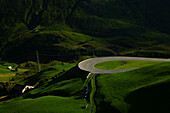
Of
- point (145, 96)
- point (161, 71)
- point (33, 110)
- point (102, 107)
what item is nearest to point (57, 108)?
point (33, 110)

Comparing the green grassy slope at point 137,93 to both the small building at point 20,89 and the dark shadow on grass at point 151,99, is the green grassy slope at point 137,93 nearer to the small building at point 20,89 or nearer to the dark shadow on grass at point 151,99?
the dark shadow on grass at point 151,99

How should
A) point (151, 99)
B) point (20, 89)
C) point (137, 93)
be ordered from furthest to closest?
point (20, 89), point (137, 93), point (151, 99)

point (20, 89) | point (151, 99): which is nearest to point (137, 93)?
point (151, 99)

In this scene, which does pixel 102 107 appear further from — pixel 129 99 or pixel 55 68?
pixel 55 68

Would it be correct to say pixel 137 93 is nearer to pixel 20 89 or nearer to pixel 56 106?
pixel 56 106

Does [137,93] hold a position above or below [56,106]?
above

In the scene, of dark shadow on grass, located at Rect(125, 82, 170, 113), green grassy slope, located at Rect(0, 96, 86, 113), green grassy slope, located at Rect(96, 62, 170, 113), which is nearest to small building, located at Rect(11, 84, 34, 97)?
green grassy slope, located at Rect(0, 96, 86, 113)

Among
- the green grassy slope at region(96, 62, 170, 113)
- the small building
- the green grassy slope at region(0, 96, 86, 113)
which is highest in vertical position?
the green grassy slope at region(96, 62, 170, 113)

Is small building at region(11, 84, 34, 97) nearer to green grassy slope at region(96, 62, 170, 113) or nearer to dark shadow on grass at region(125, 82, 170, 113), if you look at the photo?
green grassy slope at region(96, 62, 170, 113)
